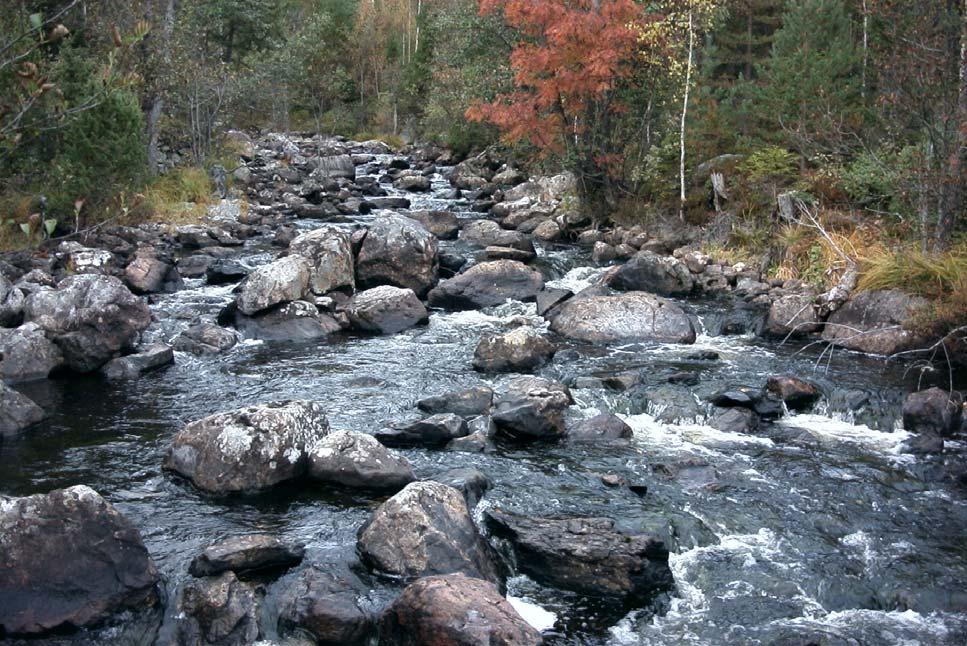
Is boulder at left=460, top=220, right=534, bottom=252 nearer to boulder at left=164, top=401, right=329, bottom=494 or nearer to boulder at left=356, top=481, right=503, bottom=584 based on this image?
boulder at left=164, top=401, right=329, bottom=494

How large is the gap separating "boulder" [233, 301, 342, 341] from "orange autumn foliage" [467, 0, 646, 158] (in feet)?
30.1

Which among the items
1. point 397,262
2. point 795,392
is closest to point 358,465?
point 795,392

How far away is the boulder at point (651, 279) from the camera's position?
58.8 ft

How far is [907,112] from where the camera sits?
1560 cm

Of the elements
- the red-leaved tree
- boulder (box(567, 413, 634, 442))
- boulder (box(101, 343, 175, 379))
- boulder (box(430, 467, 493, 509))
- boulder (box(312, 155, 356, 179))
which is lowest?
boulder (box(101, 343, 175, 379))

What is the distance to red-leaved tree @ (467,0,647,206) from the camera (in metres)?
20.9

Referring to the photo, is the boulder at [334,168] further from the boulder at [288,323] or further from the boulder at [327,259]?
the boulder at [288,323]

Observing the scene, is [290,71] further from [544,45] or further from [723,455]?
[723,455]

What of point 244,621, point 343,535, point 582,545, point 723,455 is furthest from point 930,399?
point 244,621

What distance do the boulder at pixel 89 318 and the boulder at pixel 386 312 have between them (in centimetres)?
357

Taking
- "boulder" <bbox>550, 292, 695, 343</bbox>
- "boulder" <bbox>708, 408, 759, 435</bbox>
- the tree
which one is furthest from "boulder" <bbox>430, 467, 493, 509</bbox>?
the tree

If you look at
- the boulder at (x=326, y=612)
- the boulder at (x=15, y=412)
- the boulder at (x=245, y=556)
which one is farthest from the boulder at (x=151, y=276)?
the boulder at (x=326, y=612)

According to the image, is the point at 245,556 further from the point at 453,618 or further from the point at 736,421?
the point at 736,421

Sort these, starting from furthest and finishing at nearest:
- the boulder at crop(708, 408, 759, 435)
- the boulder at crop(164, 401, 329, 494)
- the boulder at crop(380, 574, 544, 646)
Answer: the boulder at crop(708, 408, 759, 435) < the boulder at crop(164, 401, 329, 494) < the boulder at crop(380, 574, 544, 646)
